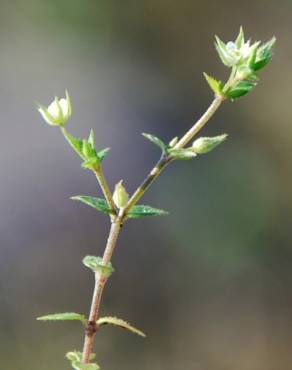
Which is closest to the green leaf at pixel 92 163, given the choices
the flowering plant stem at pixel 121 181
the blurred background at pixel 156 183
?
the flowering plant stem at pixel 121 181

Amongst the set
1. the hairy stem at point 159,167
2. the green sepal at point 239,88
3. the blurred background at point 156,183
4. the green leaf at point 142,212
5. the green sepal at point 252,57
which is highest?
the blurred background at point 156,183

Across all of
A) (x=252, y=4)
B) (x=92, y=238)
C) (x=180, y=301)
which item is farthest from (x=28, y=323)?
(x=252, y=4)

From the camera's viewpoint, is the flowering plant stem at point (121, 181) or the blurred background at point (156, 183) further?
the blurred background at point (156, 183)

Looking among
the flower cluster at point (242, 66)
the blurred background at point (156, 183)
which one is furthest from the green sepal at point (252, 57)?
the blurred background at point (156, 183)

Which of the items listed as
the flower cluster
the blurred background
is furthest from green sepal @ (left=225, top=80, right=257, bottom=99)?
the blurred background

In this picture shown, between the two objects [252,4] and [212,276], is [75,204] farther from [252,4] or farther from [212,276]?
[252,4]

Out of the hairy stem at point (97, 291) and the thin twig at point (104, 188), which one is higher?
the thin twig at point (104, 188)

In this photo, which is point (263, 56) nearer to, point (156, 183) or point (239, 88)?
point (239, 88)

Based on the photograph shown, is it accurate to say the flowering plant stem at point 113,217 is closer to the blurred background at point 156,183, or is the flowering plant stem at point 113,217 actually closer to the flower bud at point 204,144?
the flower bud at point 204,144
